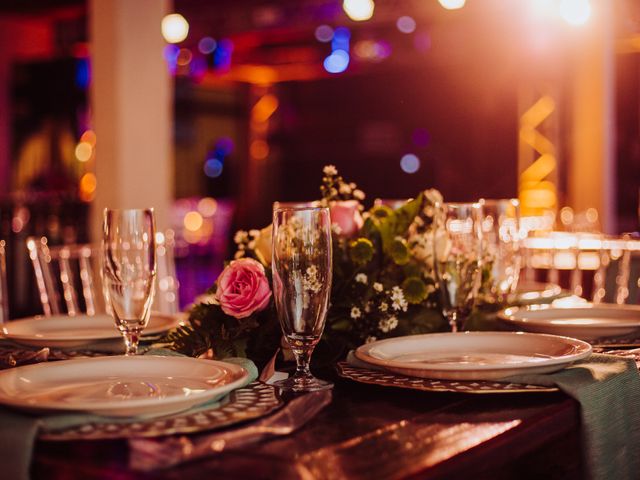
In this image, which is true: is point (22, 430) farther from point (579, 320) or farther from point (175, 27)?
point (175, 27)

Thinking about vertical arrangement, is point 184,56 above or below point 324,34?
below

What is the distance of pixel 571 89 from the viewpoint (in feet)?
26.6

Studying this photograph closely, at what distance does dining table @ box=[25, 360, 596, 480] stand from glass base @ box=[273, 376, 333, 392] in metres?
0.02

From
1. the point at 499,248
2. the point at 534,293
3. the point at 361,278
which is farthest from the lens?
the point at 534,293

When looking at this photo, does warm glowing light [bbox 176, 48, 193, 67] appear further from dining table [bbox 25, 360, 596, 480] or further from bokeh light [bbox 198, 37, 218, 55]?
dining table [bbox 25, 360, 596, 480]

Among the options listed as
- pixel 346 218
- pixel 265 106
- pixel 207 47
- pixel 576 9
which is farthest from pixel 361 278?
pixel 265 106

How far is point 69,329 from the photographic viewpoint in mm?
1893

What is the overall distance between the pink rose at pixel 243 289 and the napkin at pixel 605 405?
7.1 inches

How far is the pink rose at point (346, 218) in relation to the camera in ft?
5.66

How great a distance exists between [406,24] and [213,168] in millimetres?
4636

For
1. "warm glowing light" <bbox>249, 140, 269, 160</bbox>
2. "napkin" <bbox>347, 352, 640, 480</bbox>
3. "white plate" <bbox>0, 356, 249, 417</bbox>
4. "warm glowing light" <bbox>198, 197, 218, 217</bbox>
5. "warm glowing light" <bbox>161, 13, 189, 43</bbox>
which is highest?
"warm glowing light" <bbox>161, 13, 189, 43</bbox>

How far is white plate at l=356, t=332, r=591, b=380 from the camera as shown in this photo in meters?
1.28

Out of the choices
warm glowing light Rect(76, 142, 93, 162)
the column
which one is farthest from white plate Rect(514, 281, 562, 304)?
warm glowing light Rect(76, 142, 93, 162)

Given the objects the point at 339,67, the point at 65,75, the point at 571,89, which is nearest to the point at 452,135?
the point at 339,67
